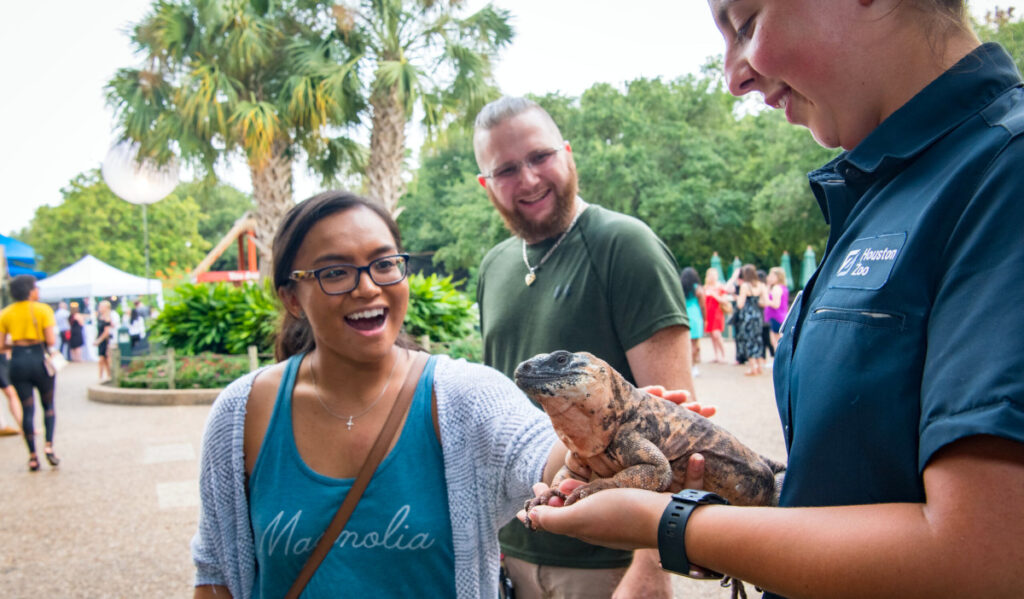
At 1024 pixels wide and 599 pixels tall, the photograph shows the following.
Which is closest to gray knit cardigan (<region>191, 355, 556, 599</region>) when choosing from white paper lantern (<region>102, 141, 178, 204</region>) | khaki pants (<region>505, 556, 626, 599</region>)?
khaki pants (<region>505, 556, 626, 599</region>)

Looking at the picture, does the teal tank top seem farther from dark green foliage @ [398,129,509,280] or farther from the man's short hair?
dark green foliage @ [398,129,509,280]

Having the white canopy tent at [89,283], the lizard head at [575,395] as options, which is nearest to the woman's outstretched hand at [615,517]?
the lizard head at [575,395]

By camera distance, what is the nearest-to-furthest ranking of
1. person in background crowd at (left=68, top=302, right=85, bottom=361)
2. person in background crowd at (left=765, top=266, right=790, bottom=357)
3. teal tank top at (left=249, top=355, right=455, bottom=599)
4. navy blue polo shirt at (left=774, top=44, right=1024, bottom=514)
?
1. navy blue polo shirt at (left=774, top=44, right=1024, bottom=514)
2. teal tank top at (left=249, top=355, right=455, bottom=599)
3. person in background crowd at (left=765, top=266, right=790, bottom=357)
4. person in background crowd at (left=68, top=302, right=85, bottom=361)

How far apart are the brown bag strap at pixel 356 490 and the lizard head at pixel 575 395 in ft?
2.59

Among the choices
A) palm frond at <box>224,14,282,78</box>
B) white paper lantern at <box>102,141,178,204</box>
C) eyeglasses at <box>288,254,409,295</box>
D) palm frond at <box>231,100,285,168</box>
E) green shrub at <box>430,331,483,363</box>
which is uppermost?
palm frond at <box>224,14,282,78</box>

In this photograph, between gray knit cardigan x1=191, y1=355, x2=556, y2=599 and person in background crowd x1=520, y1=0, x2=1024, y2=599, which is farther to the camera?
gray knit cardigan x1=191, y1=355, x2=556, y2=599

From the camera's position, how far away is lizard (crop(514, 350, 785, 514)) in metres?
1.79

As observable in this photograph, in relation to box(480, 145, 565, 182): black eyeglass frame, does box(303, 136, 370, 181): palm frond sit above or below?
above

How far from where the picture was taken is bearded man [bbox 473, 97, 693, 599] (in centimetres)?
266

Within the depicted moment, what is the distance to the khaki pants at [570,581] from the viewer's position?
8.75 feet

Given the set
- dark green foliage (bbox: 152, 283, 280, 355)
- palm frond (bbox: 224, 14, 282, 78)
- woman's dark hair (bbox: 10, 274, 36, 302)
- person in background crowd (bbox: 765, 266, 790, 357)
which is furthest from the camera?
palm frond (bbox: 224, 14, 282, 78)

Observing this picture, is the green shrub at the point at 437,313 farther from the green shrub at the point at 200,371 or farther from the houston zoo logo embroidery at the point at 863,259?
the houston zoo logo embroidery at the point at 863,259

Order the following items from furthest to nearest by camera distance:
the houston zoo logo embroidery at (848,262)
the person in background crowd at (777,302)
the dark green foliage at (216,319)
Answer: the dark green foliage at (216,319), the person in background crowd at (777,302), the houston zoo logo embroidery at (848,262)

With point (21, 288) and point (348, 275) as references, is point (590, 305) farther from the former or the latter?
point (21, 288)
